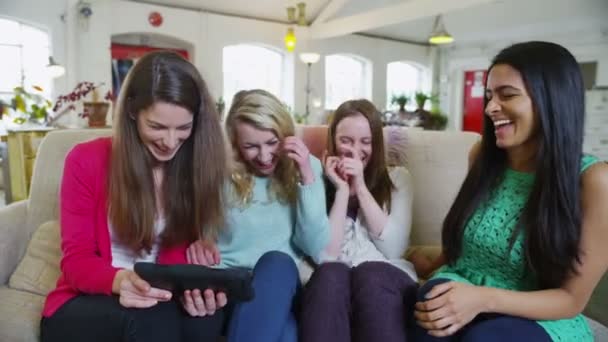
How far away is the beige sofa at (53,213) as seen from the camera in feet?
4.12

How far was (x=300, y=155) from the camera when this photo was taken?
1.28 meters

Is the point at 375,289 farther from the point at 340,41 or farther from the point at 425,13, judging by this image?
the point at 340,41

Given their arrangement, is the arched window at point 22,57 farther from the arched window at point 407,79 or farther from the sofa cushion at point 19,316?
the arched window at point 407,79

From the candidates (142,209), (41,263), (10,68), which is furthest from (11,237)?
(10,68)

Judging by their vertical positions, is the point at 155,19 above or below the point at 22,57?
above

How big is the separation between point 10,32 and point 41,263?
447 centimetres

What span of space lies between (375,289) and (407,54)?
7905 millimetres

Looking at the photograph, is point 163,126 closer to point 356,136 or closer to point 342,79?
point 356,136

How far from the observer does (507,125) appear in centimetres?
101

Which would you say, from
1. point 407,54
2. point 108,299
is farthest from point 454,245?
point 407,54

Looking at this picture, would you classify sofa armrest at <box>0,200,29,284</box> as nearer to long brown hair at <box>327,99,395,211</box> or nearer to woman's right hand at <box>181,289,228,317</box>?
woman's right hand at <box>181,289,228,317</box>

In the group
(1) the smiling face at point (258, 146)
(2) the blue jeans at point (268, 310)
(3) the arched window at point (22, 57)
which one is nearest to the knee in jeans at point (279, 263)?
(2) the blue jeans at point (268, 310)

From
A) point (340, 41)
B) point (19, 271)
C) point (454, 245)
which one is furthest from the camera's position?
point (340, 41)

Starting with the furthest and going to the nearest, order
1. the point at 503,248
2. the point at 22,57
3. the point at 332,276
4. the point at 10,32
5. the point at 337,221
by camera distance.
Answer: the point at 22,57 < the point at 10,32 < the point at 337,221 < the point at 332,276 < the point at 503,248
